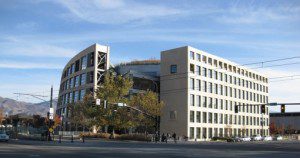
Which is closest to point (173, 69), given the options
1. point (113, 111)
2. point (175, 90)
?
point (175, 90)

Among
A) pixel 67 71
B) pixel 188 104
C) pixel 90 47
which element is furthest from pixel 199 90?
pixel 67 71

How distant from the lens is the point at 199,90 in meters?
98.8

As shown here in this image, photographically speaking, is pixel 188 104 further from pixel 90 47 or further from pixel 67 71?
pixel 67 71

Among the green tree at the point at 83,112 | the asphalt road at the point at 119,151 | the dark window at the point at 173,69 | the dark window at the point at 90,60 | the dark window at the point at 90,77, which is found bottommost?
the asphalt road at the point at 119,151

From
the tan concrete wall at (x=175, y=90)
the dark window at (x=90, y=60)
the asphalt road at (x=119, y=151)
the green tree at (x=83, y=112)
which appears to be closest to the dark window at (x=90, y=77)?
the dark window at (x=90, y=60)

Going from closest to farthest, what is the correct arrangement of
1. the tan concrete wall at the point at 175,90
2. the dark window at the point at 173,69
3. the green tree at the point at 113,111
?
the green tree at the point at 113,111, the tan concrete wall at the point at 175,90, the dark window at the point at 173,69

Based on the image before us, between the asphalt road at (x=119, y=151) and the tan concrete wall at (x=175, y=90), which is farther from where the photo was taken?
the tan concrete wall at (x=175, y=90)

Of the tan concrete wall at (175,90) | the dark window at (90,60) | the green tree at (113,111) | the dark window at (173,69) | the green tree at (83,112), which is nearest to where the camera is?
the green tree at (113,111)

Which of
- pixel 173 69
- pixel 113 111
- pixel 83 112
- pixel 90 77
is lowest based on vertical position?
pixel 83 112

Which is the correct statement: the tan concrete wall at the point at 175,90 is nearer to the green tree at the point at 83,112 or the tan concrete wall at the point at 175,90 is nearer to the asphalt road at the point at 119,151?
the green tree at the point at 83,112

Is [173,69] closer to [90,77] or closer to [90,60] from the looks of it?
[90,77]

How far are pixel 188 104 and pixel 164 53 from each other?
47.2ft

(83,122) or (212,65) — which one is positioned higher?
(212,65)

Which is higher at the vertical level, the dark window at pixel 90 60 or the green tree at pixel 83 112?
the dark window at pixel 90 60
